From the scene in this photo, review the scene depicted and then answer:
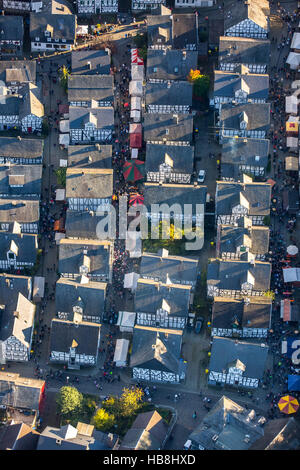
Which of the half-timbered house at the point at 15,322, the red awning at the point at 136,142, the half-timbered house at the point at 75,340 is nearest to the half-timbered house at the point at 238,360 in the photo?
the half-timbered house at the point at 75,340

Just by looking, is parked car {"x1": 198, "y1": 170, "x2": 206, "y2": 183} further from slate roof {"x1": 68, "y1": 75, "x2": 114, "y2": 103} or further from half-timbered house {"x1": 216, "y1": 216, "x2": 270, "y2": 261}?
slate roof {"x1": 68, "y1": 75, "x2": 114, "y2": 103}

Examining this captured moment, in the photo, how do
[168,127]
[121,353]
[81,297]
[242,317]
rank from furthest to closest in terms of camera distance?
[168,127] < [81,297] < [121,353] < [242,317]

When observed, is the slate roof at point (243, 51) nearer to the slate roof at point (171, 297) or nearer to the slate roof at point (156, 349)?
the slate roof at point (171, 297)

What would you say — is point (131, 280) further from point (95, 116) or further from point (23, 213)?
point (95, 116)

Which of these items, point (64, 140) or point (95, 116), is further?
point (64, 140)

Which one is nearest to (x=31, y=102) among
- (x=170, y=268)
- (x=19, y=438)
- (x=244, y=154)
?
(x=244, y=154)

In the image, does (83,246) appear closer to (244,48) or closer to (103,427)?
(103,427)

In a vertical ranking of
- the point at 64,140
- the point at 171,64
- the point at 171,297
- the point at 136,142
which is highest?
the point at 171,64
